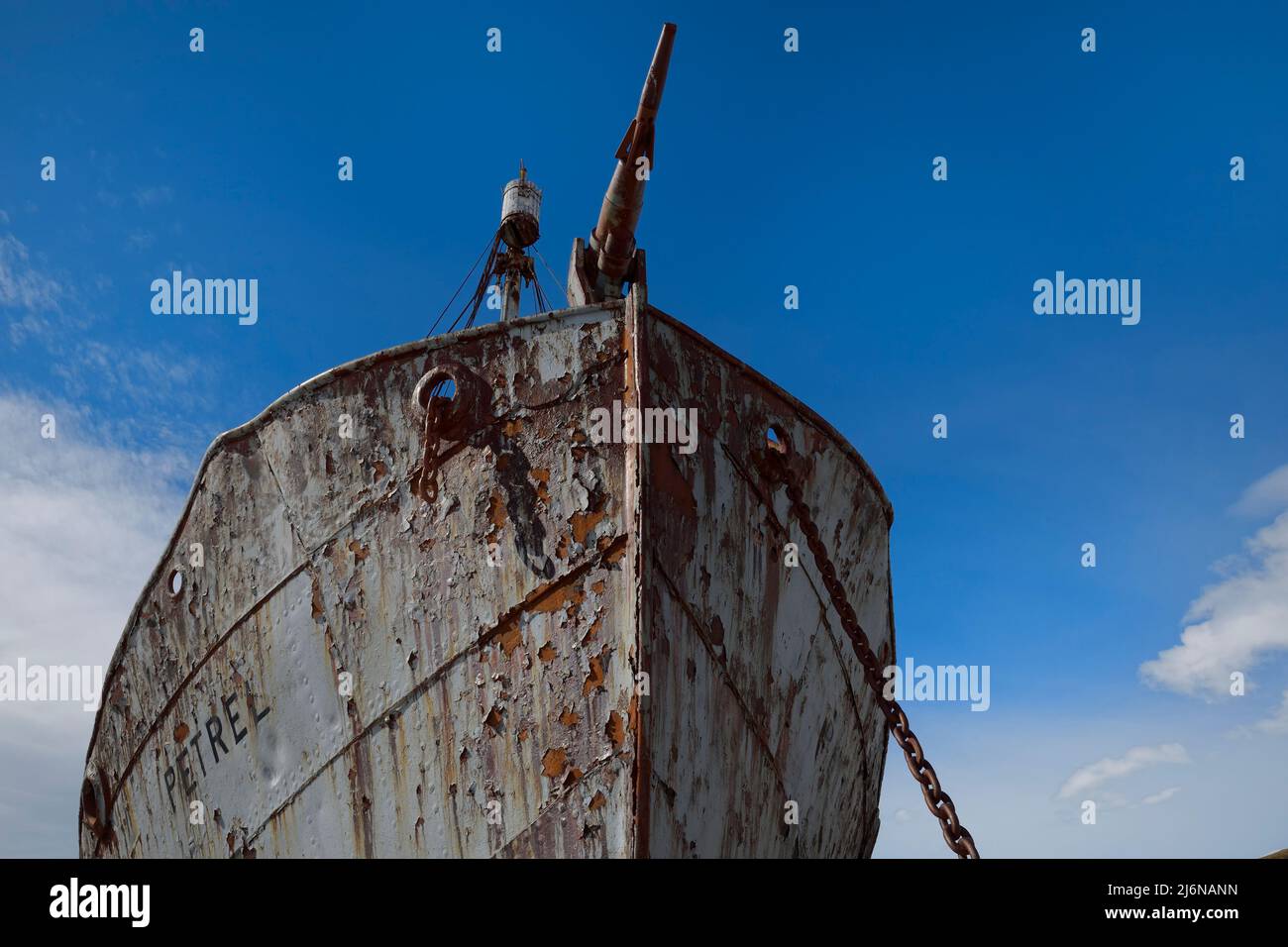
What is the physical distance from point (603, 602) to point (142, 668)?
262 cm

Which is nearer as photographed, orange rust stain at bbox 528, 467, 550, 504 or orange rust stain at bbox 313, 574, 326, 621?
orange rust stain at bbox 528, 467, 550, 504

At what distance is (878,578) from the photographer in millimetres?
4559

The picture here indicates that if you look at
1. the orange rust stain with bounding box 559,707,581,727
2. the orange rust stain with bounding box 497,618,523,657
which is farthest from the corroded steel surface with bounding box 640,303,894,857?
the orange rust stain with bounding box 497,618,523,657

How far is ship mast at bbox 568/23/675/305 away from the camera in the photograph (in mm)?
3986

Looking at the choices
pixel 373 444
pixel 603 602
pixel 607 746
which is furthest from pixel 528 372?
pixel 607 746

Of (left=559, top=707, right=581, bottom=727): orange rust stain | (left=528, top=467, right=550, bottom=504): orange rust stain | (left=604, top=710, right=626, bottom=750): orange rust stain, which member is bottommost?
(left=604, top=710, right=626, bottom=750): orange rust stain

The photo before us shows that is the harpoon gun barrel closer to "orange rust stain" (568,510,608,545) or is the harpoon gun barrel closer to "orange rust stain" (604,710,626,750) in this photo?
"orange rust stain" (568,510,608,545)

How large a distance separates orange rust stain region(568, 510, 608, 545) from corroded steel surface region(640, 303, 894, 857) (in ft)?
0.67

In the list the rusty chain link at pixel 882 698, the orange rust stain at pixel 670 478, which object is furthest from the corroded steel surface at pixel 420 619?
the rusty chain link at pixel 882 698

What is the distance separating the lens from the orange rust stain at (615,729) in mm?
2994

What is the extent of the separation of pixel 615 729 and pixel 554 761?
250 millimetres

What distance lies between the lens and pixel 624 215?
428 centimetres

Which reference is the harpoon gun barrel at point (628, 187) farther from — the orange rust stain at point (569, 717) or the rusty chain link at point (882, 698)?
the orange rust stain at point (569, 717)
